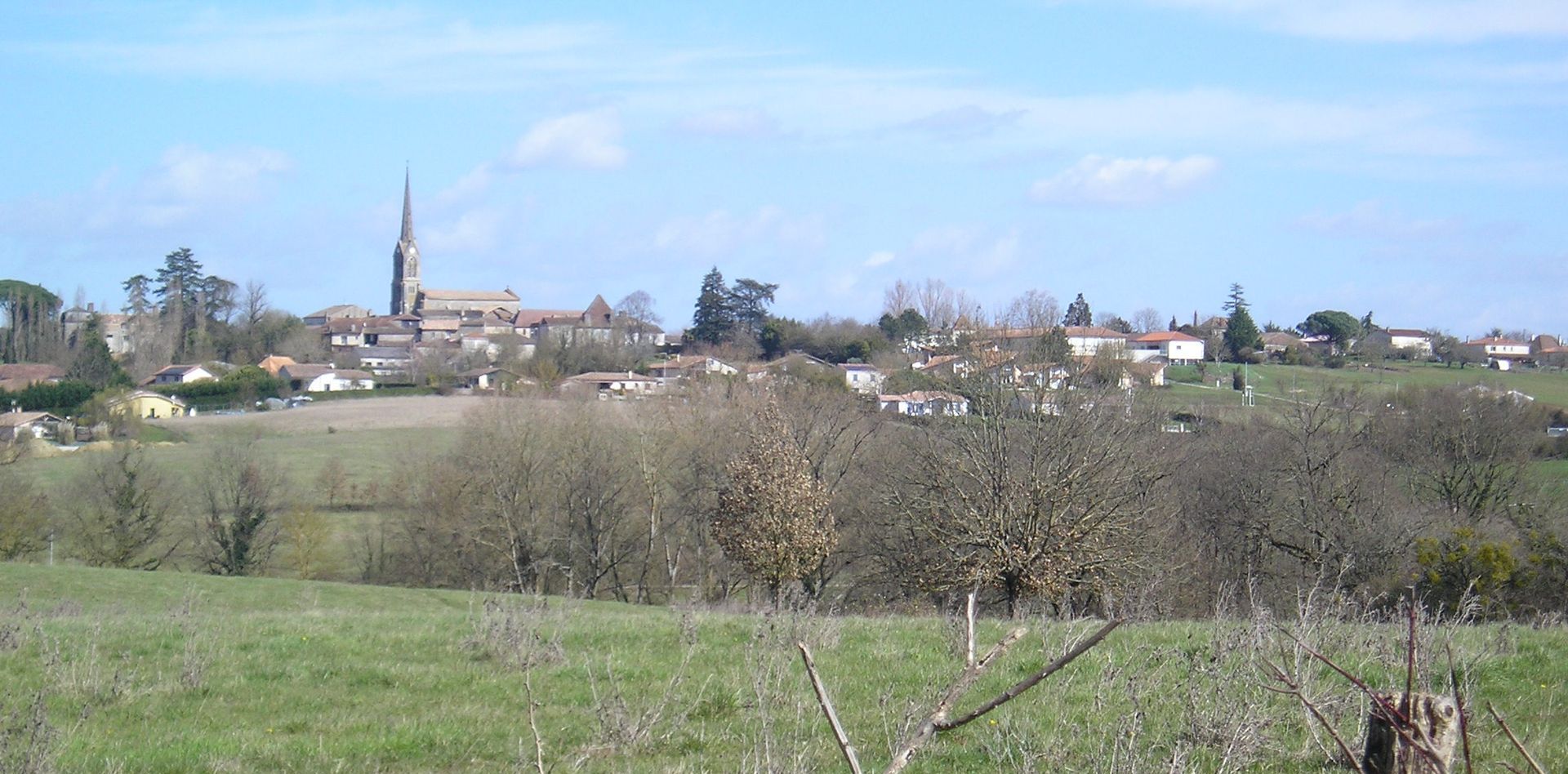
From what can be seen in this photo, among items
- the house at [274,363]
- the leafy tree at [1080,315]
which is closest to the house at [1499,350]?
the leafy tree at [1080,315]

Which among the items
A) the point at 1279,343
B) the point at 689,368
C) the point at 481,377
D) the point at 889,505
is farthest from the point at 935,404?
the point at 1279,343

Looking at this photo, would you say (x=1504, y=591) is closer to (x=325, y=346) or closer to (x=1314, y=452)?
(x=1314, y=452)

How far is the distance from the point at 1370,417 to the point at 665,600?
24343 millimetres

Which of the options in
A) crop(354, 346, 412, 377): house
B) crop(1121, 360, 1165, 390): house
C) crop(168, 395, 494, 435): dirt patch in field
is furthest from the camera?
crop(354, 346, 412, 377): house

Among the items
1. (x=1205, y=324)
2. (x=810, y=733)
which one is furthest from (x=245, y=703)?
(x=1205, y=324)

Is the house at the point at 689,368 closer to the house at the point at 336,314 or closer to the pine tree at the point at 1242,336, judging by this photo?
the pine tree at the point at 1242,336

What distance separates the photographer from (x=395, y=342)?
128875 millimetres

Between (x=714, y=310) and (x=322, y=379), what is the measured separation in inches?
1222

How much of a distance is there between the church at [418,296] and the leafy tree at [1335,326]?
316 feet

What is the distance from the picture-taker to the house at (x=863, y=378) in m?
47.7

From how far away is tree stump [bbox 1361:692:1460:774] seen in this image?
7.28 feet

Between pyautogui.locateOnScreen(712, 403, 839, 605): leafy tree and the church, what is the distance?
125m

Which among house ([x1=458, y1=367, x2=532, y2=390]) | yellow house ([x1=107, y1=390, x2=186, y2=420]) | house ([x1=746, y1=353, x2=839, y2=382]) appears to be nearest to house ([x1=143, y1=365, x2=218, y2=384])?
yellow house ([x1=107, y1=390, x2=186, y2=420])

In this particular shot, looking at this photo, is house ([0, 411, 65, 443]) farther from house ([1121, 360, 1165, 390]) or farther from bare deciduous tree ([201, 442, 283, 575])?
house ([1121, 360, 1165, 390])
